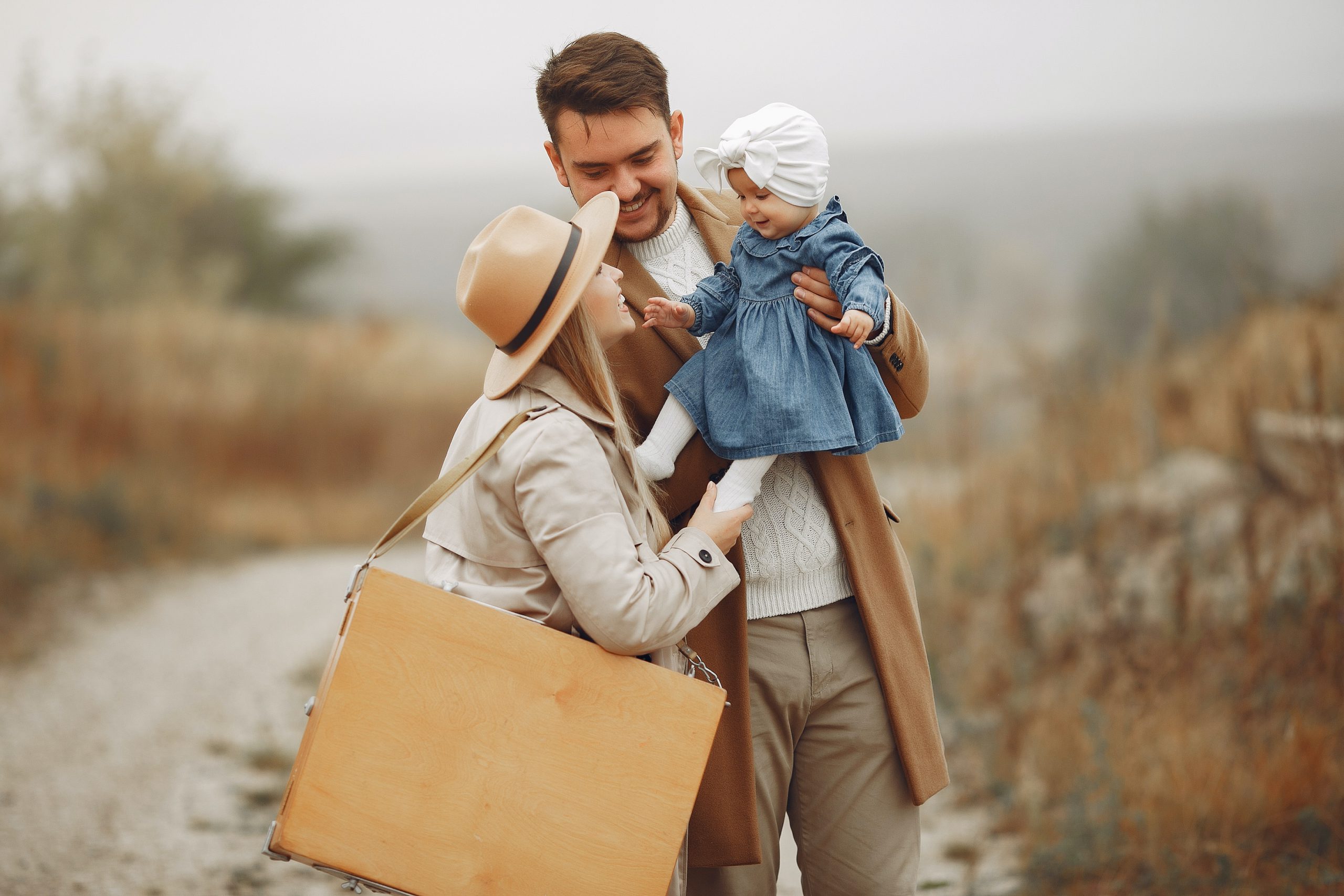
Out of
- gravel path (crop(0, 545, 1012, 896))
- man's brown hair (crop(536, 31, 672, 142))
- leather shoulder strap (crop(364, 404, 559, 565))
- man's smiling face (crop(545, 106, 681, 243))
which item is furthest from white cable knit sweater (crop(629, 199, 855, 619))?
gravel path (crop(0, 545, 1012, 896))

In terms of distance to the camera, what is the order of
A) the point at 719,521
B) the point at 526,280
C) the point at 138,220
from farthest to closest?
the point at 138,220, the point at 719,521, the point at 526,280

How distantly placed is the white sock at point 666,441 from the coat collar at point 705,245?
0.53 feet

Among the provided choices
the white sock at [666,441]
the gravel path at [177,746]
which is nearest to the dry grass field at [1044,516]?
the gravel path at [177,746]

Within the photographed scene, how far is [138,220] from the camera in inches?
355

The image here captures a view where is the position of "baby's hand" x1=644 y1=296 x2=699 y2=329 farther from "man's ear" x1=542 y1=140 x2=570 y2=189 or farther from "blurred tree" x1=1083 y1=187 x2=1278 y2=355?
"blurred tree" x1=1083 y1=187 x2=1278 y2=355

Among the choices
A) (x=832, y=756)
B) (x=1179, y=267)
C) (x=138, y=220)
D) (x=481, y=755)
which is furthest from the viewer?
(x=138, y=220)

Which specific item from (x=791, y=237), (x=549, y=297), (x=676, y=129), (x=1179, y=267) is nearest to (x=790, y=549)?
(x=791, y=237)

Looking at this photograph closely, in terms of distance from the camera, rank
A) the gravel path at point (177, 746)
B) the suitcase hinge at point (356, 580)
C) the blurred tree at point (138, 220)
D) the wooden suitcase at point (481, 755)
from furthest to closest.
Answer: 1. the blurred tree at point (138, 220)
2. the gravel path at point (177, 746)
3. the suitcase hinge at point (356, 580)
4. the wooden suitcase at point (481, 755)

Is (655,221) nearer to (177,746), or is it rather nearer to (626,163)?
(626,163)

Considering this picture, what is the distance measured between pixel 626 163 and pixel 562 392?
564 millimetres

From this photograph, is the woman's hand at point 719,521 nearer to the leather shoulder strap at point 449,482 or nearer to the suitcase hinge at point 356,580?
the leather shoulder strap at point 449,482

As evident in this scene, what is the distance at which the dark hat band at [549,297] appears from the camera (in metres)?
1.76

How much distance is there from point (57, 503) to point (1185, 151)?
901cm

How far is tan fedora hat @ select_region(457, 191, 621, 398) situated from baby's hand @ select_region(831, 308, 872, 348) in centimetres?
43
